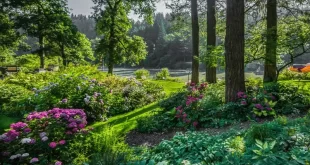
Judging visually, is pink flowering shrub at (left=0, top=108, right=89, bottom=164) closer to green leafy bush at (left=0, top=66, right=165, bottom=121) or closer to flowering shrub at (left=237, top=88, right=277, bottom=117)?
green leafy bush at (left=0, top=66, right=165, bottom=121)

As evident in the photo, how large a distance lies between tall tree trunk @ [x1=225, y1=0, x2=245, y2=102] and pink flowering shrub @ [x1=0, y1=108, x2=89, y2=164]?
3.20 meters

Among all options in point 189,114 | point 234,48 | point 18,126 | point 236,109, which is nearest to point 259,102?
point 236,109

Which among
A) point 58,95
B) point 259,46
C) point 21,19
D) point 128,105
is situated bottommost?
point 128,105

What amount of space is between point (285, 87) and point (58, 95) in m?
5.54

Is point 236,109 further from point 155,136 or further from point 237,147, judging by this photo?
point 237,147

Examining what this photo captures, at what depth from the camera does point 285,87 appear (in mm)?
5512

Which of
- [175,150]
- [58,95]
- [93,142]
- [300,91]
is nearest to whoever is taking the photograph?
[175,150]

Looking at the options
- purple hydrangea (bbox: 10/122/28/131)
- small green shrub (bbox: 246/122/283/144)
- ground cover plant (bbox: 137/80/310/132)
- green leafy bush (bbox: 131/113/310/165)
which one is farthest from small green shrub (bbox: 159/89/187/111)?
purple hydrangea (bbox: 10/122/28/131)

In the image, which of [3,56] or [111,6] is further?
[3,56]

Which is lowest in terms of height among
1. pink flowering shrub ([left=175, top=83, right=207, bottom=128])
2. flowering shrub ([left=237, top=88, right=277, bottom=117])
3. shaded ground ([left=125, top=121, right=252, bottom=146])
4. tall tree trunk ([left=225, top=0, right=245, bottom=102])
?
shaded ground ([left=125, top=121, right=252, bottom=146])

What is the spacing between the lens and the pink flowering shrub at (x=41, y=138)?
307cm

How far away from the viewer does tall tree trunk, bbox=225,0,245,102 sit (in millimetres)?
5191

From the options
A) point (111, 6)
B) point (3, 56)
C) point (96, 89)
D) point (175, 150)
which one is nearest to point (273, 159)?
point (175, 150)

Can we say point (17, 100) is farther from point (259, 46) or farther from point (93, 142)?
point (259, 46)
